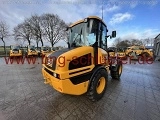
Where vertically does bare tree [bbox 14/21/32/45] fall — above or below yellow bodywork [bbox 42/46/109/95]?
above

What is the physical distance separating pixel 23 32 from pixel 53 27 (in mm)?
8163

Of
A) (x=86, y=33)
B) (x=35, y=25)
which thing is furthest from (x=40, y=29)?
(x=86, y=33)

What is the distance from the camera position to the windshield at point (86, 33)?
3.80 m

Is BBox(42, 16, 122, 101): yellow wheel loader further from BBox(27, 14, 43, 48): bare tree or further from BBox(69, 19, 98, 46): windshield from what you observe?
BBox(27, 14, 43, 48): bare tree

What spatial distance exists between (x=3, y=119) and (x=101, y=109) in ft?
8.07

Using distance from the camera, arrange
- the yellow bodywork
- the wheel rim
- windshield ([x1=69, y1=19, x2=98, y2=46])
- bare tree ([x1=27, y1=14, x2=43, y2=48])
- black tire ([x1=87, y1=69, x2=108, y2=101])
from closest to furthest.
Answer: the yellow bodywork, black tire ([x1=87, y1=69, x2=108, y2=101]), windshield ([x1=69, y1=19, x2=98, y2=46]), the wheel rim, bare tree ([x1=27, y1=14, x2=43, y2=48])

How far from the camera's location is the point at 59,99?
4.09m

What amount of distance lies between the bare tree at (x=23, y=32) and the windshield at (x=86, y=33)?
104 ft

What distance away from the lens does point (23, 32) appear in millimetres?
33719

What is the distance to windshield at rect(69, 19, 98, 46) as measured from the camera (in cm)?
380

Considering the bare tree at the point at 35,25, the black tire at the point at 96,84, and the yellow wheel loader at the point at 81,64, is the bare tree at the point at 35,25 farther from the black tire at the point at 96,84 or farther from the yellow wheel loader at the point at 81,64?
the black tire at the point at 96,84

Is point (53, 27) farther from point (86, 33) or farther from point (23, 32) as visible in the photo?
point (86, 33)

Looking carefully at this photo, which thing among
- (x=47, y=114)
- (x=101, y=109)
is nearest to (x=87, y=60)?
(x=101, y=109)

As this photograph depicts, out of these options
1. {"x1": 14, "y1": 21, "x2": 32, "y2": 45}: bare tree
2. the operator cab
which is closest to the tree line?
{"x1": 14, "y1": 21, "x2": 32, "y2": 45}: bare tree
